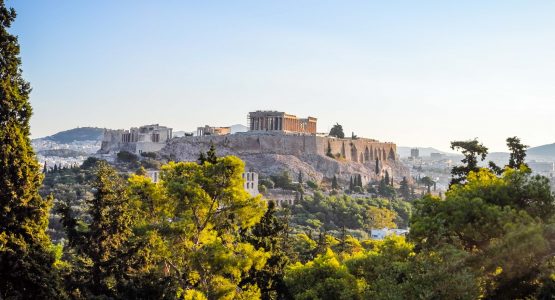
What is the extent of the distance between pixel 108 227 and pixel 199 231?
11.9 feet

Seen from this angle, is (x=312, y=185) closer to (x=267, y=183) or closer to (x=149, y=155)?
(x=267, y=183)

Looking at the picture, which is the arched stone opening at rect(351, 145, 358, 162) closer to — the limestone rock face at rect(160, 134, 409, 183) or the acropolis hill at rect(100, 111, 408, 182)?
the acropolis hill at rect(100, 111, 408, 182)

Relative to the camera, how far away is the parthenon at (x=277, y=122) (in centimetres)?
11650

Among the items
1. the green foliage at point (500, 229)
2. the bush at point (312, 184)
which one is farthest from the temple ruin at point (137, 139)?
the green foliage at point (500, 229)

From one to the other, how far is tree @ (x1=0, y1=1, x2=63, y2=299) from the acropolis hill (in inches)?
3206

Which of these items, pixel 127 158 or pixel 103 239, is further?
pixel 127 158

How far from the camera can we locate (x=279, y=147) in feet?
357

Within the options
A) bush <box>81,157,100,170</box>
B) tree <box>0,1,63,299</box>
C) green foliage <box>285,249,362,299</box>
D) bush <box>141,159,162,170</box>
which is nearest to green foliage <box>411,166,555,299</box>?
green foliage <box>285,249,362,299</box>

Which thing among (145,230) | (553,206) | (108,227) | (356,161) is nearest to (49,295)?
(145,230)

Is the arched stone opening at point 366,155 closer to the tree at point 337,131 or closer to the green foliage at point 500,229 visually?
the tree at point 337,131

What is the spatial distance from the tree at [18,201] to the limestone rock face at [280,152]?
81.4 m

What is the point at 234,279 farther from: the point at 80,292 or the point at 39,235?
the point at 39,235

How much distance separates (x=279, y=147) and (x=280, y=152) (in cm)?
106

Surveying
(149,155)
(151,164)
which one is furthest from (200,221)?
(149,155)
